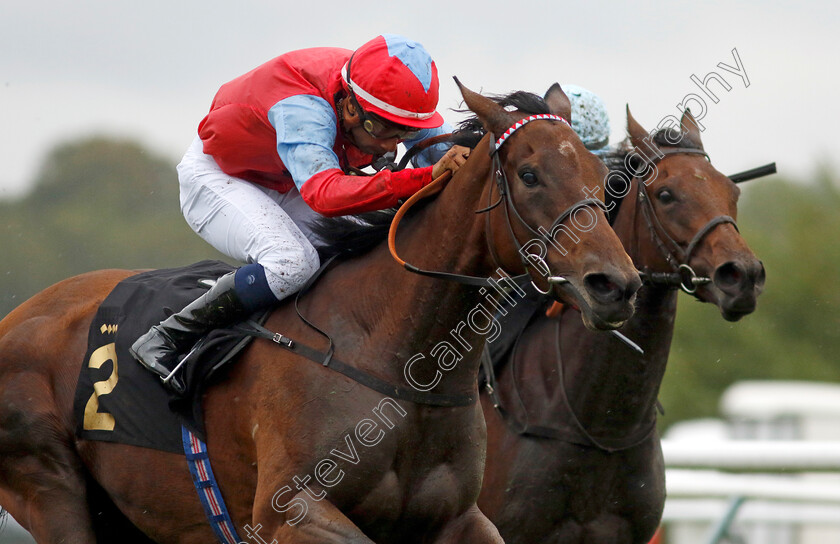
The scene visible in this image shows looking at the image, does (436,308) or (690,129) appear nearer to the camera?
(436,308)

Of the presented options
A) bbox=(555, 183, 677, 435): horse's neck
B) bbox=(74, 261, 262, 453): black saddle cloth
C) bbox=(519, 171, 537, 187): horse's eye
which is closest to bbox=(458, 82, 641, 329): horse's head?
bbox=(519, 171, 537, 187): horse's eye

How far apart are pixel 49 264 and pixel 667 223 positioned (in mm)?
14246

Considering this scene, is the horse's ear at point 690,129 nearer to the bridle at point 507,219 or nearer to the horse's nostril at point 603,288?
the bridle at point 507,219

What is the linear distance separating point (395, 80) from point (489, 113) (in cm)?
42

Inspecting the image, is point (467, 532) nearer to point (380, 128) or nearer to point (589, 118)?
point (380, 128)

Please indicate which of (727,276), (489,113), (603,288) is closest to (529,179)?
(489,113)

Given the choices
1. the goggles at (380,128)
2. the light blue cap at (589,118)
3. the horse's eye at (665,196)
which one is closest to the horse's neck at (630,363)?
the horse's eye at (665,196)

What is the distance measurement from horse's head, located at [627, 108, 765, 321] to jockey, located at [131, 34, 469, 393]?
102 cm

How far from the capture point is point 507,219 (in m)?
3.47

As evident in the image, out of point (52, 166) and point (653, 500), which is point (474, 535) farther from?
point (52, 166)

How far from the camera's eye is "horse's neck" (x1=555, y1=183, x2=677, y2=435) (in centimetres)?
472

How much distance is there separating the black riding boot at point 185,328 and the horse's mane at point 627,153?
6.06 ft

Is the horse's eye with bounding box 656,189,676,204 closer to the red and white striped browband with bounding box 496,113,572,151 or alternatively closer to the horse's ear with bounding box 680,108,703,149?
the horse's ear with bounding box 680,108,703,149

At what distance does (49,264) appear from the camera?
56.8 feet
